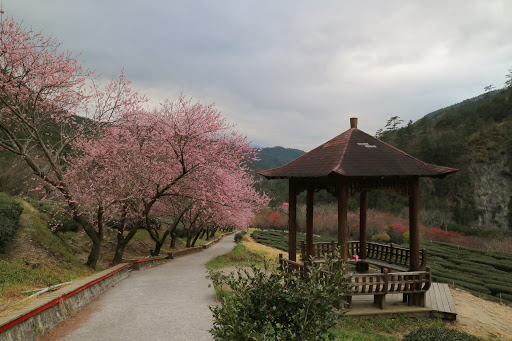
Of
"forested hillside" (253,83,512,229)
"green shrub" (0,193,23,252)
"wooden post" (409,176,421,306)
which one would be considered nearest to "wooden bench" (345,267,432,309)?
"wooden post" (409,176,421,306)

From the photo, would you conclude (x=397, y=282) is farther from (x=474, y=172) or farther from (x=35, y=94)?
(x=474, y=172)

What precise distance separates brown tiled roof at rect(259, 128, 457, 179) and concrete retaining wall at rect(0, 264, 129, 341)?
6148 mm

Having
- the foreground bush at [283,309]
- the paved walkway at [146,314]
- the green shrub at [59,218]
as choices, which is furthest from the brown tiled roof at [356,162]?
the green shrub at [59,218]

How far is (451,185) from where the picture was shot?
61062mm

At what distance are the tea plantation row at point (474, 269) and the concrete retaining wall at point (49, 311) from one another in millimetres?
17426

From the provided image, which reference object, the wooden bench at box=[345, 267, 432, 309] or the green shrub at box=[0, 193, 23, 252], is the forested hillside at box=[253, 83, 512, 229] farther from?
the green shrub at box=[0, 193, 23, 252]

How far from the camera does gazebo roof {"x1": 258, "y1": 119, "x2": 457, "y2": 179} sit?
863cm

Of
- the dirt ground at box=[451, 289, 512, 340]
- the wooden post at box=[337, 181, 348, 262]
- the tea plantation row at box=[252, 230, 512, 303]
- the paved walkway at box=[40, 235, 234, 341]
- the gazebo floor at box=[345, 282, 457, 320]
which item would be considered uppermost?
the wooden post at box=[337, 181, 348, 262]

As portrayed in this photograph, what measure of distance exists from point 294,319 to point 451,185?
68794 mm

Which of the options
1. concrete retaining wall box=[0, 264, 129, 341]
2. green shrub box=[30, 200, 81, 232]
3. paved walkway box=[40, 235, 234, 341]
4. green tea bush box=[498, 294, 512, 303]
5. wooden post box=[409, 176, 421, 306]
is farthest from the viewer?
green tea bush box=[498, 294, 512, 303]

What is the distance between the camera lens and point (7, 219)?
10789 mm

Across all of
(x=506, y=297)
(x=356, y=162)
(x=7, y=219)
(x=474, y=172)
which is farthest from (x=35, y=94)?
(x=474, y=172)

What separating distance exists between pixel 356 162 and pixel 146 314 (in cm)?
683

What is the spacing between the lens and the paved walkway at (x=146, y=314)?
641cm
